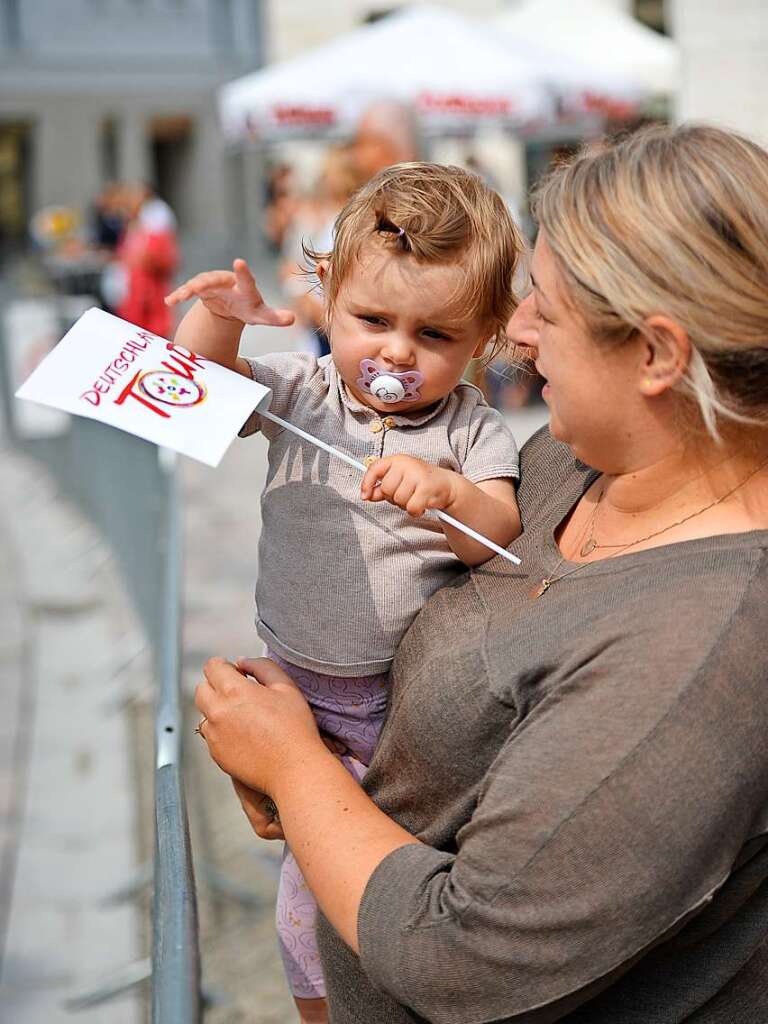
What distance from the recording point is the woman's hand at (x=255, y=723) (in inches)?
62.4

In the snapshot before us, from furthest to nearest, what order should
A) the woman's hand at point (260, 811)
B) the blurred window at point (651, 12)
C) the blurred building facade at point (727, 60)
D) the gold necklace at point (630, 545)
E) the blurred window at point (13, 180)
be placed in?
the blurred window at point (13, 180) < the blurred window at point (651, 12) < the blurred building facade at point (727, 60) < the woman's hand at point (260, 811) < the gold necklace at point (630, 545)

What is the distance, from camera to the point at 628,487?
154 cm

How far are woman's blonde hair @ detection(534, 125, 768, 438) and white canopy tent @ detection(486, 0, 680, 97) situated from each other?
10.5 meters

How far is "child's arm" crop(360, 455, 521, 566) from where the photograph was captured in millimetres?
1657

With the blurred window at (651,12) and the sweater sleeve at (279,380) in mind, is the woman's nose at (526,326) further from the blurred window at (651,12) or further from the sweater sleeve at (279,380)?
the blurred window at (651,12)

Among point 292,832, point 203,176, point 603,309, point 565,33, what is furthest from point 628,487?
point 203,176

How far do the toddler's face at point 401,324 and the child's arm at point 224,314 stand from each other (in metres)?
0.11

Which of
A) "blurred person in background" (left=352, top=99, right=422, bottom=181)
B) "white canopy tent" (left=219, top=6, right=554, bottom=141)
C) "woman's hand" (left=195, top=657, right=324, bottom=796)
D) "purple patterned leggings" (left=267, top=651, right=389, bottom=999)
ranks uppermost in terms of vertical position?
"woman's hand" (left=195, top=657, right=324, bottom=796)

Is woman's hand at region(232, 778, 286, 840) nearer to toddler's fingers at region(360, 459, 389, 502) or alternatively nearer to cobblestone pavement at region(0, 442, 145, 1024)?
toddler's fingers at region(360, 459, 389, 502)

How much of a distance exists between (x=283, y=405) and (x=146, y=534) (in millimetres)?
2998

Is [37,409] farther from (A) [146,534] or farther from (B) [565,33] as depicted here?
(B) [565,33]

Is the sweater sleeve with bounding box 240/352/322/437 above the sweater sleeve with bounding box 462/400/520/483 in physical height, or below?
above

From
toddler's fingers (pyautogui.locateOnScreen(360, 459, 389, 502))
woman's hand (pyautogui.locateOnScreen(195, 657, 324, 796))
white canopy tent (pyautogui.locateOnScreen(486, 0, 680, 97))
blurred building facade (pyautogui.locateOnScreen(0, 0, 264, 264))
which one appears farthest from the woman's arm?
blurred building facade (pyautogui.locateOnScreen(0, 0, 264, 264))


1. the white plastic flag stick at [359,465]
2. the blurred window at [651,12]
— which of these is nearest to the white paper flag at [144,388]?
the white plastic flag stick at [359,465]
